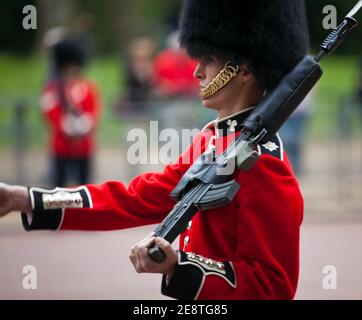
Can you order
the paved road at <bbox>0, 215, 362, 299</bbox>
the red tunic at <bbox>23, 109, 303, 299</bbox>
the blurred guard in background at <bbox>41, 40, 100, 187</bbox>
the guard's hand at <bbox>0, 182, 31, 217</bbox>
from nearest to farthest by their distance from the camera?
the red tunic at <bbox>23, 109, 303, 299</bbox>
the guard's hand at <bbox>0, 182, 31, 217</bbox>
the paved road at <bbox>0, 215, 362, 299</bbox>
the blurred guard in background at <bbox>41, 40, 100, 187</bbox>

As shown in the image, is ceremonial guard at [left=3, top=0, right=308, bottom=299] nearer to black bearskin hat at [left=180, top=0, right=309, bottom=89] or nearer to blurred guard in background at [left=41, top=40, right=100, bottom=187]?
black bearskin hat at [left=180, top=0, right=309, bottom=89]

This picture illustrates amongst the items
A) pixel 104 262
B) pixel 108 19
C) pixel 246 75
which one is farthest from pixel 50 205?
pixel 108 19

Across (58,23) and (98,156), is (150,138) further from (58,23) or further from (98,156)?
(58,23)

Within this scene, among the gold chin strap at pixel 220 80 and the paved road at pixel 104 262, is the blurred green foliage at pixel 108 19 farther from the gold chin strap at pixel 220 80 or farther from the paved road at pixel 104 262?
the gold chin strap at pixel 220 80

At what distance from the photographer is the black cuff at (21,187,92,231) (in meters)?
3.16

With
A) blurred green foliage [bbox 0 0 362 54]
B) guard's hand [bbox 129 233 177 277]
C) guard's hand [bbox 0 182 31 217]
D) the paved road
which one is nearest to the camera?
guard's hand [bbox 129 233 177 277]

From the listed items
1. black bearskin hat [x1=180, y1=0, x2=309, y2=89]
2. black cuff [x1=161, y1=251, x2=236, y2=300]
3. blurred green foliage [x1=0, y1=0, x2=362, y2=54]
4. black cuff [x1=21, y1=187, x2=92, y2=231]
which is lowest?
black cuff [x1=161, y1=251, x2=236, y2=300]

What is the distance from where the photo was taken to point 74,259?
23.9 feet

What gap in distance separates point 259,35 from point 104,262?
419cm

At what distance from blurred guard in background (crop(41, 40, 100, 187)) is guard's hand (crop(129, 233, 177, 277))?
232 inches

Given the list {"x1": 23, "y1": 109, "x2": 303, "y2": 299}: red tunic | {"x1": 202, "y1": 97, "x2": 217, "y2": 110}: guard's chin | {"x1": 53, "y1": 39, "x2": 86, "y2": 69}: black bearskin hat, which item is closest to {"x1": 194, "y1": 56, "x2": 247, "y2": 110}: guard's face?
{"x1": 202, "y1": 97, "x2": 217, "y2": 110}: guard's chin

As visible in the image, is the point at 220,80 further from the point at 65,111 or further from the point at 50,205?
the point at 65,111

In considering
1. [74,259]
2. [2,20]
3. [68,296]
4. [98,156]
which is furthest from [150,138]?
[2,20]

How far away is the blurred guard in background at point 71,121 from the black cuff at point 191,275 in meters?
5.84
